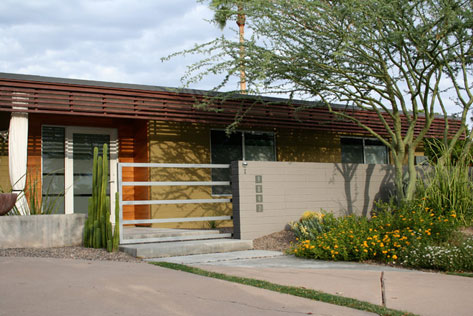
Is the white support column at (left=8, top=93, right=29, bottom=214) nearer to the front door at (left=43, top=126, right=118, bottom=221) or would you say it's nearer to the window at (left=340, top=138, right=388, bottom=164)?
the front door at (left=43, top=126, right=118, bottom=221)

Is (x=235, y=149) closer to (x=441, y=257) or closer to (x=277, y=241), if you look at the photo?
(x=277, y=241)

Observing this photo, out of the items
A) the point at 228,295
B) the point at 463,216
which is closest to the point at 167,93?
the point at 463,216

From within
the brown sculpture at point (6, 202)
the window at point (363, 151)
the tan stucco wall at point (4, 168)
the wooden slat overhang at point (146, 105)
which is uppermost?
the wooden slat overhang at point (146, 105)

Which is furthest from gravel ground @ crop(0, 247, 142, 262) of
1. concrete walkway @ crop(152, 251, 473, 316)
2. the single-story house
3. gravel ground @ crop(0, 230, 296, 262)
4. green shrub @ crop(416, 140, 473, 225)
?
green shrub @ crop(416, 140, 473, 225)

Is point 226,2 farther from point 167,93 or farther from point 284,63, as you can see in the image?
point 167,93

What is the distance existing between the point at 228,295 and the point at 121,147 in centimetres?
874

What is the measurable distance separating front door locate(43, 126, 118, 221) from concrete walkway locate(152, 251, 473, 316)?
491 centimetres

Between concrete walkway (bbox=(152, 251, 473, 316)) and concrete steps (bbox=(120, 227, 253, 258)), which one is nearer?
concrete walkway (bbox=(152, 251, 473, 316))

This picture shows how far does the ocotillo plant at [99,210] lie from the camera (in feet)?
29.9

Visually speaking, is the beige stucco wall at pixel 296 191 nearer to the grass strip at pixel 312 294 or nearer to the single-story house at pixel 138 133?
the single-story house at pixel 138 133

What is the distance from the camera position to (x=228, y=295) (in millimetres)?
5273

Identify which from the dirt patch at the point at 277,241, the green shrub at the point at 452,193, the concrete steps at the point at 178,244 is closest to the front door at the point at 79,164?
the concrete steps at the point at 178,244

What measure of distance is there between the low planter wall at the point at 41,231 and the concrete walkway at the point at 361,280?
2357 mm

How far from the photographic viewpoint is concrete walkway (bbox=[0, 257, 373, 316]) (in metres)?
4.55
